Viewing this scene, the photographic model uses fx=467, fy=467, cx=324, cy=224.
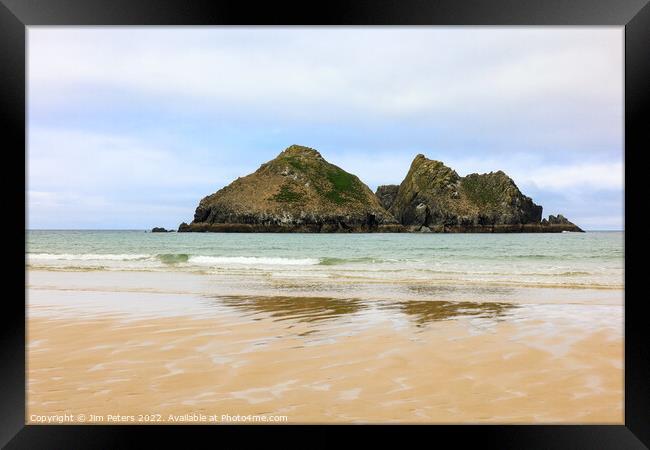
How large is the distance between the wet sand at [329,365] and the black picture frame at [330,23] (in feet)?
0.90

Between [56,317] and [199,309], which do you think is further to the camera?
[199,309]

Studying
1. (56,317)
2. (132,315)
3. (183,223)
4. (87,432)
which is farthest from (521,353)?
(183,223)

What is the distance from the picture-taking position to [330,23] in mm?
2852

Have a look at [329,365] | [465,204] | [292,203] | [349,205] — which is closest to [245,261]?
[329,365]

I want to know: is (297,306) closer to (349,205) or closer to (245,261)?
(245,261)

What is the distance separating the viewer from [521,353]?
4.38 metres

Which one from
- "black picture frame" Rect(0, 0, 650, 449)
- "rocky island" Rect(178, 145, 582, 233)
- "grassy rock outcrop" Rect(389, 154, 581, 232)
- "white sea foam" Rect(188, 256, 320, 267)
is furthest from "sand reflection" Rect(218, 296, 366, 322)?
"grassy rock outcrop" Rect(389, 154, 581, 232)

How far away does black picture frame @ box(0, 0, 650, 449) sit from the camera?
2.52m

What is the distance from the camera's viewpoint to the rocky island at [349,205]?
7694 centimetres

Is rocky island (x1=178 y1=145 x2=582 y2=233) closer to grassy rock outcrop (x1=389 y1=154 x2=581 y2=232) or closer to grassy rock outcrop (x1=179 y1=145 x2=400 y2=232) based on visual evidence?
grassy rock outcrop (x1=179 y1=145 x2=400 y2=232)

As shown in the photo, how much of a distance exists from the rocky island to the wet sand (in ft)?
229
